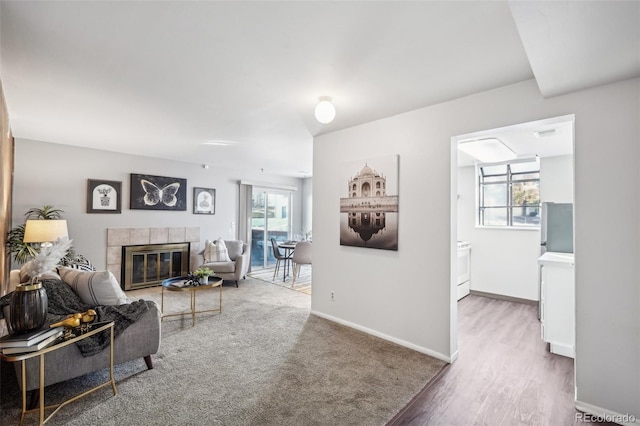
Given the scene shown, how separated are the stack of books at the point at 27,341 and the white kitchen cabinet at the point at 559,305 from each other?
409 cm

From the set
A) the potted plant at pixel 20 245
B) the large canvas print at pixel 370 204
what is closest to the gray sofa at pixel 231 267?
the potted plant at pixel 20 245

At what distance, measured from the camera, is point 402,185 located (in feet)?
10.3

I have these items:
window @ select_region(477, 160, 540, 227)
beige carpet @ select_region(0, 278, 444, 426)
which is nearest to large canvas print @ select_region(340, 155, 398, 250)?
beige carpet @ select_region(0, 278, 444, 426)

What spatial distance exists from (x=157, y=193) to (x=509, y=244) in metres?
6.43

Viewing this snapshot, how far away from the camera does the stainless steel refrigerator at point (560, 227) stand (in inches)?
140

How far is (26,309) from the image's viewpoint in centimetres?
183

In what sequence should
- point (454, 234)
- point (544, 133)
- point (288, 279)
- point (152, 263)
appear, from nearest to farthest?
point (454, 234) → point (544, 133) → point (152, 263) → point (288, 279)

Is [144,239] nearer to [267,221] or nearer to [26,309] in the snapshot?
[267,221]

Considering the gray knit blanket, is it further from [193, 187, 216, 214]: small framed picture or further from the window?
the window

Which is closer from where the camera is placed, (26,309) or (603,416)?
(26,309)

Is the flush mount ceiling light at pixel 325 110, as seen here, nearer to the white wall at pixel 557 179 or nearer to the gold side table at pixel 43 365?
the gold side table at pixel 43 365

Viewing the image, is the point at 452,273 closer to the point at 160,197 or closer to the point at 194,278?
the point at 194,278

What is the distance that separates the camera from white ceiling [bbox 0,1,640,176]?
1.57m

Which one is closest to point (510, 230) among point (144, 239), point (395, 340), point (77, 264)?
point (395, 340)
